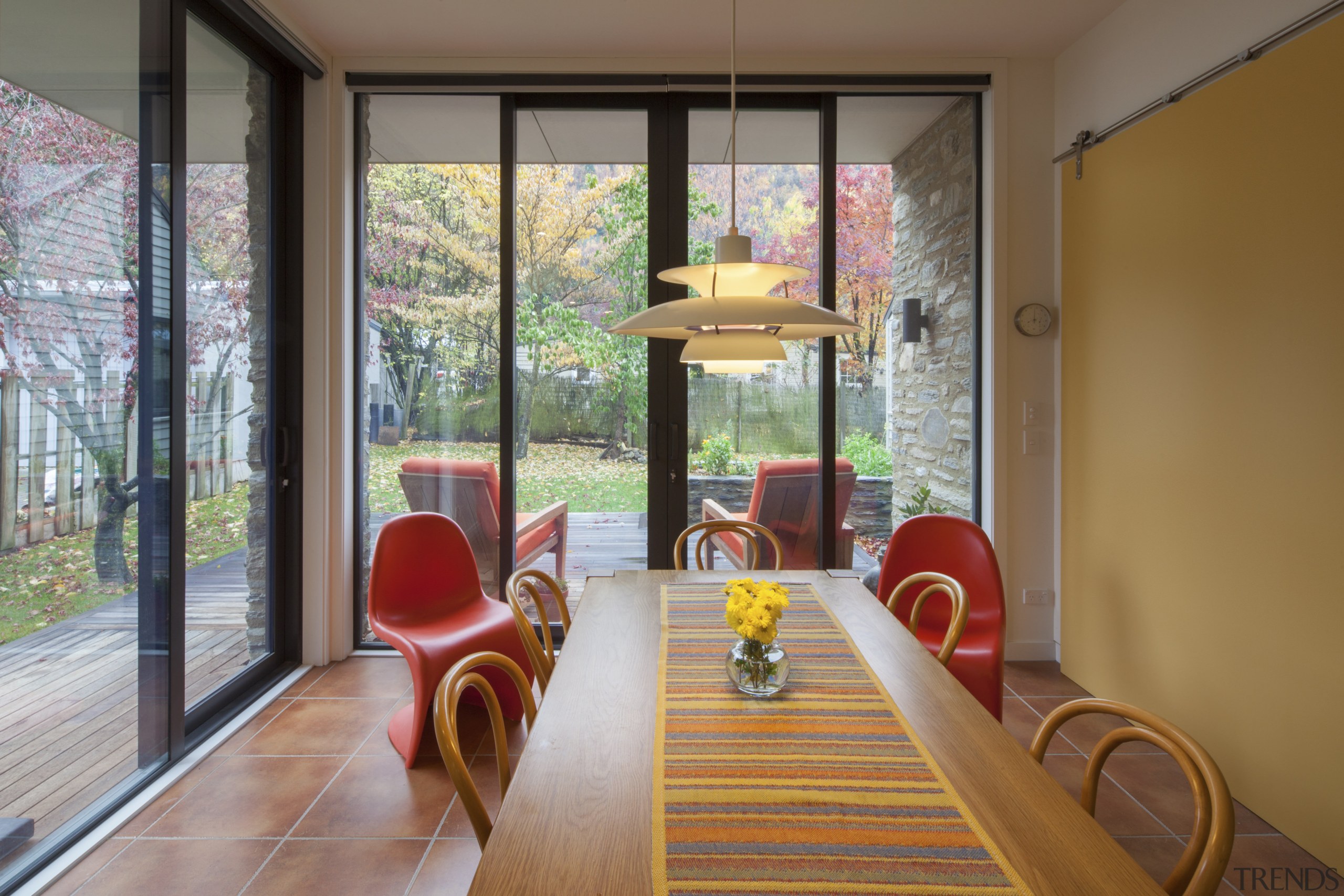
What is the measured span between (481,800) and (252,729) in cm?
141

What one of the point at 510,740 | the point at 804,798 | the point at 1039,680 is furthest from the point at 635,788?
the point at 1039,680

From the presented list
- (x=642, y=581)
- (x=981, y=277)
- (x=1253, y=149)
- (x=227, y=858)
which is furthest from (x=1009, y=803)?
(x=981, y=277)

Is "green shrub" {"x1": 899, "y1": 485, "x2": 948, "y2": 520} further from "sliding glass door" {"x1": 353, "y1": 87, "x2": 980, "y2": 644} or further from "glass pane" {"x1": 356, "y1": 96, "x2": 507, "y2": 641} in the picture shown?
"glass pane" {"x1": 356, "y1": 96, "x2": 507, "y2": 641}

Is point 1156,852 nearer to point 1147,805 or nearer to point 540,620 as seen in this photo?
point 1147,805

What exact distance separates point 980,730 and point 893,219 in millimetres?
2912

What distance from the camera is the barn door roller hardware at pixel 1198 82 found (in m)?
2.16

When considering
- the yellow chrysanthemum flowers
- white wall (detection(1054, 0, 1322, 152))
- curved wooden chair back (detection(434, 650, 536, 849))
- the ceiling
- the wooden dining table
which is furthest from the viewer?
the ceiling

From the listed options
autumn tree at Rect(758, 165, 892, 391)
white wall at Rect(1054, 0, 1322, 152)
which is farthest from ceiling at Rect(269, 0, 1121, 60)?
autumn tree at Rect(758, 165, 892, 391)

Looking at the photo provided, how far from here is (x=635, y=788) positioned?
1.22 m

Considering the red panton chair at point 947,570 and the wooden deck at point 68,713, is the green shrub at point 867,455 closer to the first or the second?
the red panton chair at point 947,570

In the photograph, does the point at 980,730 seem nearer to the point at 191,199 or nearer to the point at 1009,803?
the point at 1009,803

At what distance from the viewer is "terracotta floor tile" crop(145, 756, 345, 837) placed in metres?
2.24

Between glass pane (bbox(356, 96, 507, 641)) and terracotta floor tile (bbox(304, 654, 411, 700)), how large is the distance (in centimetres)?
19

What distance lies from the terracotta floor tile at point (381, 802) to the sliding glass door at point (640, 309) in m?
1.22
